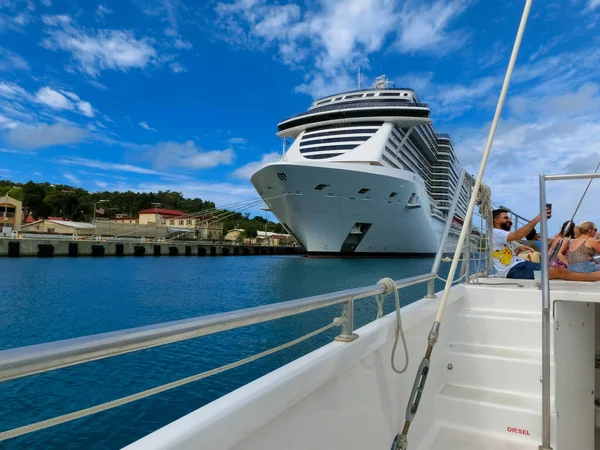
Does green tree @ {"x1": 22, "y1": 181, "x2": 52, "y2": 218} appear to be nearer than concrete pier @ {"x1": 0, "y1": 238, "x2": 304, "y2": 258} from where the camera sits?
No

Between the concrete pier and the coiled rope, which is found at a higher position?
the coiled rope

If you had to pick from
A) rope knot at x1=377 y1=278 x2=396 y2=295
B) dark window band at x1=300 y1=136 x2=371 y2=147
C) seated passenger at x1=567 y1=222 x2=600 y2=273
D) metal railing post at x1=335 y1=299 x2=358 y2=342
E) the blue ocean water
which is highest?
dark window band at x1=300 y1=136 x2=371 y2=147

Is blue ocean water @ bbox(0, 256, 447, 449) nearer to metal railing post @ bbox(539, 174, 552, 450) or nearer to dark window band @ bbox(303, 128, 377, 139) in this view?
metal railing post @ bbox(539, 174, 552, 450)

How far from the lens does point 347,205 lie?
2616cm

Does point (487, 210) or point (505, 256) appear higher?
point (487, 210)

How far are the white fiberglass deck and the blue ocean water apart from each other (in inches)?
123

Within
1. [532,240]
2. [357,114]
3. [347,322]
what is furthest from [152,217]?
[347,322]

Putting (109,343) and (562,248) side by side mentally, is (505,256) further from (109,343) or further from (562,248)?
(109,343)

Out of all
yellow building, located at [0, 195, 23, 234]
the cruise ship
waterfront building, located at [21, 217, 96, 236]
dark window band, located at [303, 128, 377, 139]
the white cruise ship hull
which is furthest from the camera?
waterfront building, located at [21, 217, 96, 236]

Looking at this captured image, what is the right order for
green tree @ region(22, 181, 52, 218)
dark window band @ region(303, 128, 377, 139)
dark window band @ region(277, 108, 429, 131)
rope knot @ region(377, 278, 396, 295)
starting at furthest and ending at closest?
green tree @ region(22, 181, 52, 218) < dark window band @ region(277, 108, 429, 131) < dark window band @ region(303, 128, 377, 139) < rope knot @ region(377, 278, 396, 295)

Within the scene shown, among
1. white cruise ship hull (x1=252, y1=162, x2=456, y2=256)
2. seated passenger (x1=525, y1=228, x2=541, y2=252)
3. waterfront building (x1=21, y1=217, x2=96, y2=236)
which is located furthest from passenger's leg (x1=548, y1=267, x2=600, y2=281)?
waterfront building (x1=21, y1=217, x2=96, y2=236)

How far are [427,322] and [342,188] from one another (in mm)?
22737

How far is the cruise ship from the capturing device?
82.1 ft

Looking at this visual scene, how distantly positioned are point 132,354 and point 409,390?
5957 mm
